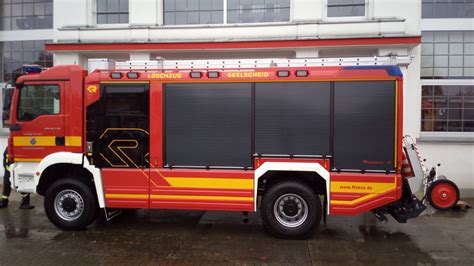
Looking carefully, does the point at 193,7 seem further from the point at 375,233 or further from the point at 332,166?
the point at 375,233

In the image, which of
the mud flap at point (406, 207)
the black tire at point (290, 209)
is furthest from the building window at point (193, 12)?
the mud flap at point (406, 207)

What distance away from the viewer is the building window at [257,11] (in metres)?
10.9

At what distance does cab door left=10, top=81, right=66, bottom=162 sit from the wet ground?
1.37 meters

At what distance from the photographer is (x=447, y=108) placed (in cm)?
1034

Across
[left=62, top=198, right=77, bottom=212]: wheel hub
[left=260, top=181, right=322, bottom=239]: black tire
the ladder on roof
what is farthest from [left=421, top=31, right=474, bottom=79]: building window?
[left=62, top=198, right=77, bottom=212]: wheel hub

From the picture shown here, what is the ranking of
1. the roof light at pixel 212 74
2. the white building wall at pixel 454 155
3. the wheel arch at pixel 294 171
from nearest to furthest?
the wheel arch at pixel 294 171 < the roof light at pixel 212 74 < the white building wall at pixel 454 155

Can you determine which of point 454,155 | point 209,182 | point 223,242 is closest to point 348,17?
point 454,155

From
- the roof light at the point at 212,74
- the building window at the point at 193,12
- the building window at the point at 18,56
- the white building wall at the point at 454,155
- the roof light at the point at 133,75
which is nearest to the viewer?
the roof light at the point at 212,74

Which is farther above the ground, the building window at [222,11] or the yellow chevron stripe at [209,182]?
the building window at [222,11]

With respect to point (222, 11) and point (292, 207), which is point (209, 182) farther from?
point (222, 11)

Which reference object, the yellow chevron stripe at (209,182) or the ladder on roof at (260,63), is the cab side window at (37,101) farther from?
the yellow chevron stripe at (209,182)

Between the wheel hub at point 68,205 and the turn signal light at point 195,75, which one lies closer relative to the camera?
the turn signal light at point 195,75

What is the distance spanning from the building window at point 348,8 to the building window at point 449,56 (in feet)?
5.81

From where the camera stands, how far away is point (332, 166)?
6.24m
